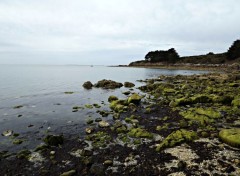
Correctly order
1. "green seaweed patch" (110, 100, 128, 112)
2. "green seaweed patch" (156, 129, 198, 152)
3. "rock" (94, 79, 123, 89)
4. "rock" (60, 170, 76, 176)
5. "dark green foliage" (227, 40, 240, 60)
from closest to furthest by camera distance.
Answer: "rock" (60, 170, 76, 176)
"green seaweed patch" (156, 129, 198, 152)
"green seaweed patch" (110, 100, 128, 112)
"rock" (94, 79, 123, 89)
"dark green foliage" (227, 40, 240, 60)

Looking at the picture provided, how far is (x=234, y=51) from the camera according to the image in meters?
110

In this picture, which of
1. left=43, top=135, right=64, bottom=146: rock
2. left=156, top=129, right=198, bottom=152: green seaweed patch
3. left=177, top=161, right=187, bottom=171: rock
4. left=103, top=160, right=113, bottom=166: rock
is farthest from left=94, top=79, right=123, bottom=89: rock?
left=177, top=161, right=187, bottom=171: rock

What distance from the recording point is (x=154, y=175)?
33.7 ft

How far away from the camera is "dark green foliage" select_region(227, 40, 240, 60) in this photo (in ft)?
357

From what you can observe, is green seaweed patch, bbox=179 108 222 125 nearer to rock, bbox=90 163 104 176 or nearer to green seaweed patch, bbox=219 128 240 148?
green seaweed patch, bbox=219 128 240 148

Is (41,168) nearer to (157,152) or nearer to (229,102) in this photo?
(157,152)

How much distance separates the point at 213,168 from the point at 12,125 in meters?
16.9

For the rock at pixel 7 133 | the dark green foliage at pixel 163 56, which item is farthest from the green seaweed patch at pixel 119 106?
the dark green foliage at pixel 163 56

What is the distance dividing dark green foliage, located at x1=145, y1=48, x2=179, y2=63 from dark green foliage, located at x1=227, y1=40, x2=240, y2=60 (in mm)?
41811

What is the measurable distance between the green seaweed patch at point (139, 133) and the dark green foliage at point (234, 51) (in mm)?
111241

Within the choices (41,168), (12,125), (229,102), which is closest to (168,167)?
(41,168)

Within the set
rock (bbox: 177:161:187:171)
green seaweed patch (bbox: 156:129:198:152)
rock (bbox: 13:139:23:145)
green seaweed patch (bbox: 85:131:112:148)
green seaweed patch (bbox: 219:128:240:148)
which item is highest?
green seaweed patch (bbox: 219:128:240:148)

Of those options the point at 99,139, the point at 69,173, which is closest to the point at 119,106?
the point at 99,139

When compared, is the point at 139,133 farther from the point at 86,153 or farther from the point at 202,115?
the point at 202,115
